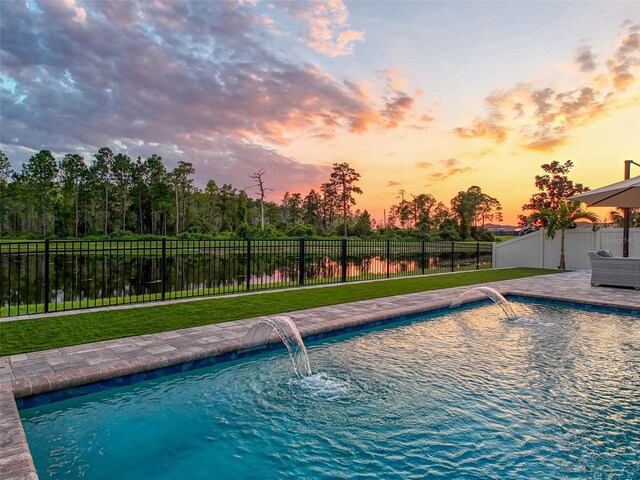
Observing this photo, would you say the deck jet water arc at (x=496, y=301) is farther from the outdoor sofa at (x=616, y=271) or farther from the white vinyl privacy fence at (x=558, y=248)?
the white vinyl privacy fence at (x=558, y=248)

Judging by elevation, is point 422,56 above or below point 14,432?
above

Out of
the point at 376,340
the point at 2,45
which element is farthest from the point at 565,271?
the point at 2,45

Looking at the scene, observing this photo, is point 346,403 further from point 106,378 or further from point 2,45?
point 2,45

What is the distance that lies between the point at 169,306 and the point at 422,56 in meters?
9.84

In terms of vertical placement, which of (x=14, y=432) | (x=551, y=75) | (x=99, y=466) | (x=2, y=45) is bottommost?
(x=99, y=466)

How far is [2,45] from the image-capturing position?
10.9 m

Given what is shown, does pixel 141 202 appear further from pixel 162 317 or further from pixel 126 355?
pixel 126 355

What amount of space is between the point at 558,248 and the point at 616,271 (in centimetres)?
480

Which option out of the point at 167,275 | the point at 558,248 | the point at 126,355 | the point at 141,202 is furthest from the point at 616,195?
the point at 141,202

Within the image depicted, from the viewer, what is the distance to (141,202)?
154 ft

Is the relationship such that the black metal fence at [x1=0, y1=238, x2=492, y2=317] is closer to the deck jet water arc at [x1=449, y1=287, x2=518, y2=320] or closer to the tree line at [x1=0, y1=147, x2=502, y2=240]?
the deck jet water arc at [x1=449, y1=287, x2=518, y2=320]

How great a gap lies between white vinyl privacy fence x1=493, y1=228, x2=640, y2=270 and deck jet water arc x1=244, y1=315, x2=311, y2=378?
42.8ft

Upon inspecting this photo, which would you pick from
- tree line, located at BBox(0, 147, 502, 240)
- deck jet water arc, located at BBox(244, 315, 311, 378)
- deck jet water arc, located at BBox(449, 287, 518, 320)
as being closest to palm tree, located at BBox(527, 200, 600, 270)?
deck jet water arc, located at BBox(449, 287, 518, 320)

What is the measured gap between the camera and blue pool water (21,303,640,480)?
8.10 feet
